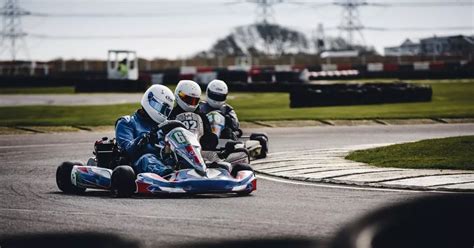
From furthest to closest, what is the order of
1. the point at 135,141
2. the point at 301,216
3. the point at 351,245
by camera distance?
the point at 135,141
the point at 301,216
the point at 351,245

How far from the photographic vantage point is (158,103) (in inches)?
412

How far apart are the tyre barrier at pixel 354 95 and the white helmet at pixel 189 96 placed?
1656 centimetres

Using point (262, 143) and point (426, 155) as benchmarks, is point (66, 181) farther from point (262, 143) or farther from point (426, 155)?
point (426, 155)

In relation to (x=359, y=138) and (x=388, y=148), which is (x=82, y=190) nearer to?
(x=388, y=148)

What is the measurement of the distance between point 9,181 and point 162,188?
2.62 metres

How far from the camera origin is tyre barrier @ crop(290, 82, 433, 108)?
27875 mm

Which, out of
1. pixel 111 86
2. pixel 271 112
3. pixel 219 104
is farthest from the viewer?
pixel 111 86

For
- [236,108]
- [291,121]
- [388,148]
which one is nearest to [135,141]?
[388,148]

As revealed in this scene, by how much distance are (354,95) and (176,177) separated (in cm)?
1927

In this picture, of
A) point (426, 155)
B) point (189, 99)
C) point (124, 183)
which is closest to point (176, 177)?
point (124, 183)

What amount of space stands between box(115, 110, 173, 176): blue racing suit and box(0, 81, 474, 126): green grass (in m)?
12.2

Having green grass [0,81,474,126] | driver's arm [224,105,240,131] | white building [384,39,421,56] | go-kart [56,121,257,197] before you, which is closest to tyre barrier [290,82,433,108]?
green grass [0,81,474,126]

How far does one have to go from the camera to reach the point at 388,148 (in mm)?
14180

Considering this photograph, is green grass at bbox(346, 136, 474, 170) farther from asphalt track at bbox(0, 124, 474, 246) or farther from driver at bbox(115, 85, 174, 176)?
driver at bbox(115, 85, 174, 176)
